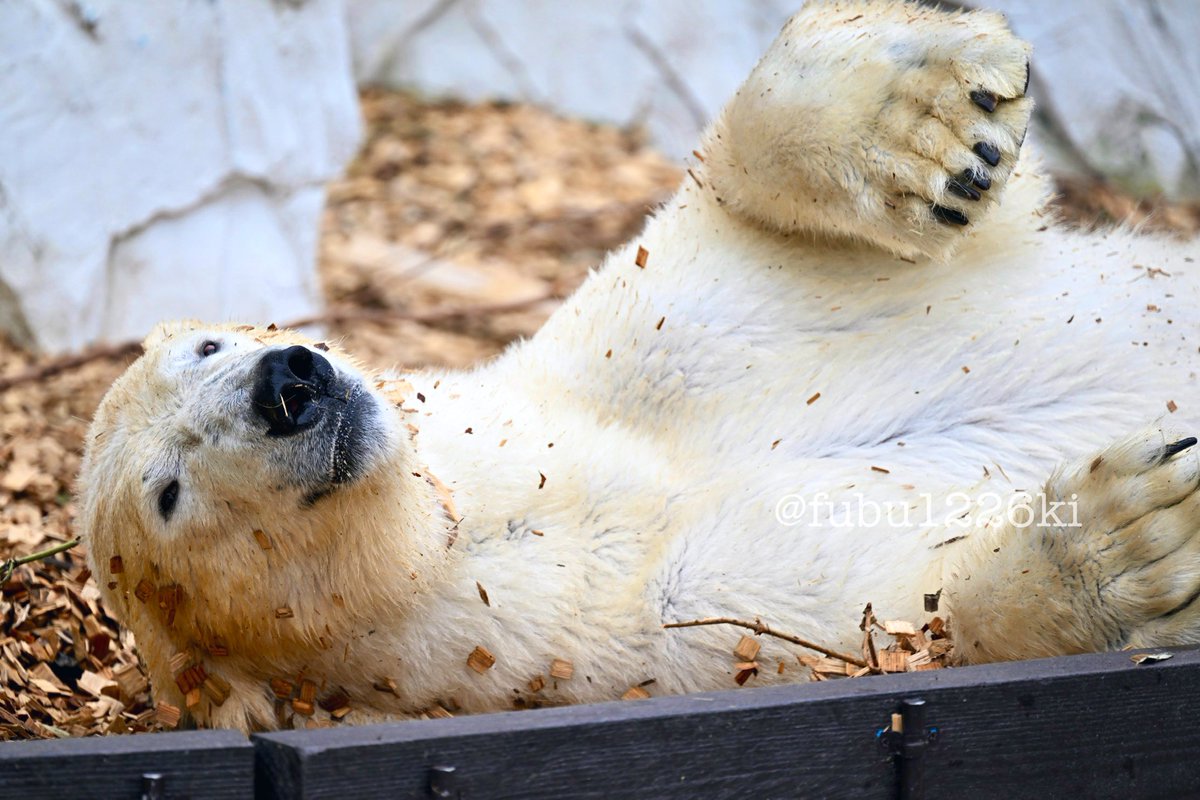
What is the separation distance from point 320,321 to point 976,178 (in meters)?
2.83

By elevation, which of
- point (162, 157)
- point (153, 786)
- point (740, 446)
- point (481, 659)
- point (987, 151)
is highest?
point (987, 151)

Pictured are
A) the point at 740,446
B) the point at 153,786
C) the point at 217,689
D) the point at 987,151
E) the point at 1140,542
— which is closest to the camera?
the point at 153,786

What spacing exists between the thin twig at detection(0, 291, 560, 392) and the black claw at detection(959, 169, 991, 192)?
245cm

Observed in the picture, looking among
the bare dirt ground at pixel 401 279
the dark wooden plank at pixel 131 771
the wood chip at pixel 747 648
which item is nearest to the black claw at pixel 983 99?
the bare dirt ground at pixel 401 279

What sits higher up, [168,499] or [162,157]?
[162,157]

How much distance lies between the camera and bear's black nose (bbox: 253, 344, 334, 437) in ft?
7.57

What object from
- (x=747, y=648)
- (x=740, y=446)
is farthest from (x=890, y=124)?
(x=747, y=648)

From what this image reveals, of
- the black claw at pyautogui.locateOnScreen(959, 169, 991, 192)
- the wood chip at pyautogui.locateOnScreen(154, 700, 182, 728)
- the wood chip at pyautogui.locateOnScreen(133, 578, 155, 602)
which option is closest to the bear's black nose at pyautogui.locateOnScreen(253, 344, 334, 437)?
the wood chip at pyautogui.locateOnScreen(133, 578, 155, 602)

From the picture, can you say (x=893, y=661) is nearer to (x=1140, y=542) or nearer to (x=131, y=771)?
(x=1140, y=542)

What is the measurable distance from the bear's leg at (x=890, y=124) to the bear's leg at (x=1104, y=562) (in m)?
0.70

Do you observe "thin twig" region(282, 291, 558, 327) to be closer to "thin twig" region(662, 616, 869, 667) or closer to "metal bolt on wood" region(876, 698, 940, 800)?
"thin twig" region(662, 616, 869, 667)

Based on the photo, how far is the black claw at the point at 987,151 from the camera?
2.62 m

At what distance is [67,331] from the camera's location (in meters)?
5.07

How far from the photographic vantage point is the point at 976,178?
263 cm
